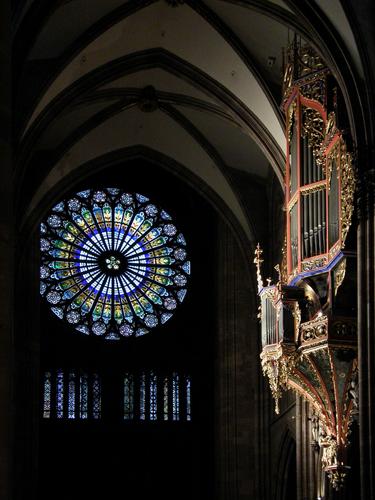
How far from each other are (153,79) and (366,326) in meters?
9.75

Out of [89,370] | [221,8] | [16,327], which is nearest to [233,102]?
[221,8]

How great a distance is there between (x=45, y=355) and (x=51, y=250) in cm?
268

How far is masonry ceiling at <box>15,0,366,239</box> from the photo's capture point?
22.2m

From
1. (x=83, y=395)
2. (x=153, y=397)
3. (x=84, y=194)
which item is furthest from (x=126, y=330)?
(x=84, y=194)

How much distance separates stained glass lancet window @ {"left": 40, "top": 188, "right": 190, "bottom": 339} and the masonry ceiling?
15.0 feet

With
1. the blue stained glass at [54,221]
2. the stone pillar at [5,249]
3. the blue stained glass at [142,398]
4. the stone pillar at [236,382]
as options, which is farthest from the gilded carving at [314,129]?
the blue stained glass at [54,221]

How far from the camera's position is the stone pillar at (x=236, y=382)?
28.5 meters

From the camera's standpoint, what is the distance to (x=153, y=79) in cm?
2550

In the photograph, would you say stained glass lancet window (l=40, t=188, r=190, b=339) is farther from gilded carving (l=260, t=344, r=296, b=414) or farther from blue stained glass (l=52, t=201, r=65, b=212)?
gilded carving (l=260, t=344, r=296, b=414)

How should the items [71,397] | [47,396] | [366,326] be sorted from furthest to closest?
[71,397], [47,396], [366,326]

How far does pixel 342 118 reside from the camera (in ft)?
62.0

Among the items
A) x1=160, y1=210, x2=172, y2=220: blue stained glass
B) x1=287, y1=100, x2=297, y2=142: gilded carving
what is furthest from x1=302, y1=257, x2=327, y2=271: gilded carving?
x1=160, y1=210, x2=172, y2=220: blue stained glass

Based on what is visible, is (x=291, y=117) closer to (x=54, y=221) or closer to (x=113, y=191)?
(x=54, y=221)

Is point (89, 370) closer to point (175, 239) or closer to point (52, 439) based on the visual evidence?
point (52, 439)
